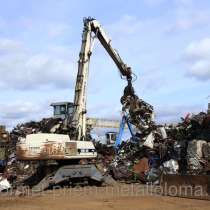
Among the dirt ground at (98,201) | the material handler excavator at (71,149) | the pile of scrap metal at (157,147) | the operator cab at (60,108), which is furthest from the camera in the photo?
the operator cab at (60,108)

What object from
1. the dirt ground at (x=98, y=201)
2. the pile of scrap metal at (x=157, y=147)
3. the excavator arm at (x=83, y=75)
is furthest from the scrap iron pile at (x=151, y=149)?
the dirt ground at (x=98, y=201)

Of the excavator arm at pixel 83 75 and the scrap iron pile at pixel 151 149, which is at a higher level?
the excavator arm at pixel 83 75

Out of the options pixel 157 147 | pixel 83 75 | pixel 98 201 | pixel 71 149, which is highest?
pixel 83 75

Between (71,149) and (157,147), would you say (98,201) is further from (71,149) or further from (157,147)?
(157,147)

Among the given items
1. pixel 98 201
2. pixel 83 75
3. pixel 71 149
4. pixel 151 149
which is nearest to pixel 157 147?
pixel 151 149

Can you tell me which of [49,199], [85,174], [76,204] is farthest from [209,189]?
[85,174]

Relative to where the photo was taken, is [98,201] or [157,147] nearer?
[98,201]

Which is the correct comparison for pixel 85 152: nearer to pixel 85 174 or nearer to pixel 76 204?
pixel 85 174

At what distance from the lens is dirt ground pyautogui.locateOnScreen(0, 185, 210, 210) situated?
491 inches

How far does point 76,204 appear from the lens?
13.2 metres

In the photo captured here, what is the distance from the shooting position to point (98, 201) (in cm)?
1386

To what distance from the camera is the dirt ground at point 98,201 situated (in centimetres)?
1246

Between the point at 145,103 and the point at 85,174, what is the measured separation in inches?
295

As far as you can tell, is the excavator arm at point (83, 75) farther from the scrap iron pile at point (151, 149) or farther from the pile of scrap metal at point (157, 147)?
the pile of scrap metal at point (157, 147)
